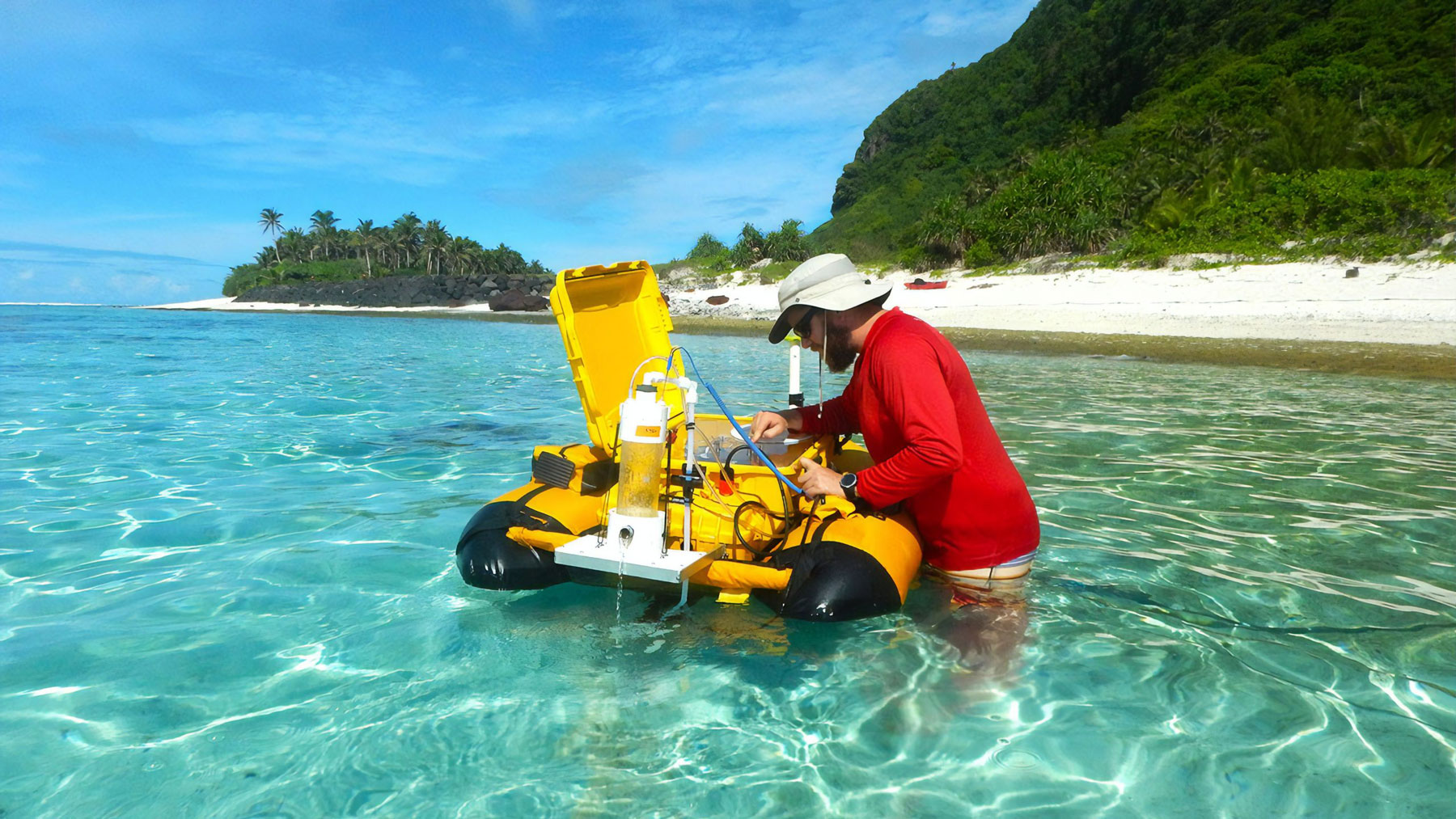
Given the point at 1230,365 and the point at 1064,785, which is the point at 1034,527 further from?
the point at 1230,365

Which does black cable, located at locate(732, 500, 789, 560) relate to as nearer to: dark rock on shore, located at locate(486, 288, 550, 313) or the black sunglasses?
the black sunglasses

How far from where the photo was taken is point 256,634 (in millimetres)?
3908

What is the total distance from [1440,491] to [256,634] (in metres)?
8.45

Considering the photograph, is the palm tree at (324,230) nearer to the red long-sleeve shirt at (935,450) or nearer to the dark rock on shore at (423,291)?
the dark rock on shore at (423,291)

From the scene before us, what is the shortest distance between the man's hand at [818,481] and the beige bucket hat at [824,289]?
1.93 feet

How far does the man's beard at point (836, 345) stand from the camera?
11.9 feet

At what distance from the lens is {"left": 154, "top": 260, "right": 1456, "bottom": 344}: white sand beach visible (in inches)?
766

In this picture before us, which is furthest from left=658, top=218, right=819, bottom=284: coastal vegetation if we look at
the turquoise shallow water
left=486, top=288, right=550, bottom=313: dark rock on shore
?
the turquoise shallow water

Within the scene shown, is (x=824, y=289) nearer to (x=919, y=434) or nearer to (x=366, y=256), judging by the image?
(x=919, y=434)

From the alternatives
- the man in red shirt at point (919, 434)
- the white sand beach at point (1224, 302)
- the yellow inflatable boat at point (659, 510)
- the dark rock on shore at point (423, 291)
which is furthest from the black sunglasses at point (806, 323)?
the dark rock on shore at point (423, 291)

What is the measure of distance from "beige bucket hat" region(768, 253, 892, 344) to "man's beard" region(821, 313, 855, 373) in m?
0.12

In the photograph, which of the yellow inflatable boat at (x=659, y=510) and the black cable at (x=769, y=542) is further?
the black cable at (x=769, y=542)

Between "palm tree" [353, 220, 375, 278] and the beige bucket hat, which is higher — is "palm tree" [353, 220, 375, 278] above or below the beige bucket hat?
above

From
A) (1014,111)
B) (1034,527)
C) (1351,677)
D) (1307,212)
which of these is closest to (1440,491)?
(1351,677)
